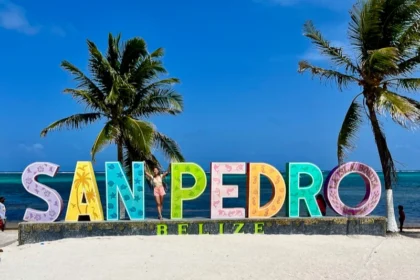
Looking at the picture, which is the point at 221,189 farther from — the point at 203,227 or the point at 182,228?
the point at 182,228

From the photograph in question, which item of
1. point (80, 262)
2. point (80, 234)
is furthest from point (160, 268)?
point (80, 234)

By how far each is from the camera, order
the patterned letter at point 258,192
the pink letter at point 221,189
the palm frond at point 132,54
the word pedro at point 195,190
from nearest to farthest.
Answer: the word pedro at point 195,190 → the pink letter at point 221,189 → the patterned letter at point 258,192 → the palm frond at point 132,54

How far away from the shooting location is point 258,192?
16.5 meters

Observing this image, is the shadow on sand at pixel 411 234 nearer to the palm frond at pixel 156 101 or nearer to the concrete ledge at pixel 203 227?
the concrete ledge at pixel 203 227

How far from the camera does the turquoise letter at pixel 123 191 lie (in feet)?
52.1

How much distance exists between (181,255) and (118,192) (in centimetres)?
377

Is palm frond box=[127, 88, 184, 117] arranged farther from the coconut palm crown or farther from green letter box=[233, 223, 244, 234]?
green letter box=[233, 223, 244, 234]

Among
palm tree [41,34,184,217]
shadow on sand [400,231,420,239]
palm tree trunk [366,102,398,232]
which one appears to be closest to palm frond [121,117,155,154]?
palm tree [41,34,184,217]

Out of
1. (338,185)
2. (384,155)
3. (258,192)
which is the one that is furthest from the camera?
(384,155)

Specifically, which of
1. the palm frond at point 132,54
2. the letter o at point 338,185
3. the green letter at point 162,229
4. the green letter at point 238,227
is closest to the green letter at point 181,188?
the green letter at point 162,229

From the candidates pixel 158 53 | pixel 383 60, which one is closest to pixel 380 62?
pixel 383 60

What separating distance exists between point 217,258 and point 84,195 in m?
5.49

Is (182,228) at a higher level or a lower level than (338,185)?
lower

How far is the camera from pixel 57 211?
51.4 ft
